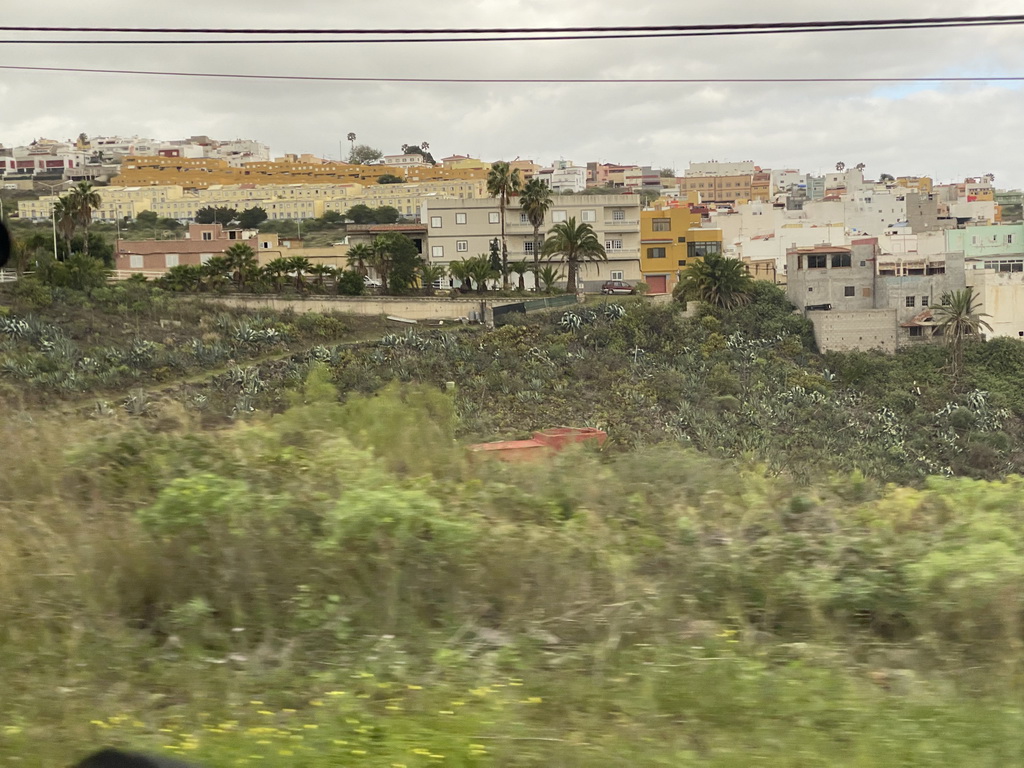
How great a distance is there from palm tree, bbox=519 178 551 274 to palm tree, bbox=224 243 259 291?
56.2ft

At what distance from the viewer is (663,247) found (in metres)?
68.4

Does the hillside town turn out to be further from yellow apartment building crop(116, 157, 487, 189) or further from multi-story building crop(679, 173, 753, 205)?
multi-story building crop(679, 173, 753, 205)

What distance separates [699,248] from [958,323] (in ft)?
74.5

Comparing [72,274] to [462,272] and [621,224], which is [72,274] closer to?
[462,272]

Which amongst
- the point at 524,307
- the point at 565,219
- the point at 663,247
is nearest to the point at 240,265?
the point at 524,307

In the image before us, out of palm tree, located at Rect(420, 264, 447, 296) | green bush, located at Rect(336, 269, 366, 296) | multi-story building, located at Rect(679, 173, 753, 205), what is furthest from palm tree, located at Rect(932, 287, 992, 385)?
multi-story building, located at Rect(679, 173, 753, 205)

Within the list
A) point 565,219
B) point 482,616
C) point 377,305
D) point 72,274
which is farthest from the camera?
point 565,219

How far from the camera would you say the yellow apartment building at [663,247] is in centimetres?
6819

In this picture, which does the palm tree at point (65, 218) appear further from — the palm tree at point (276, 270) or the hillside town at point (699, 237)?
the palm tree at point (276, 270)

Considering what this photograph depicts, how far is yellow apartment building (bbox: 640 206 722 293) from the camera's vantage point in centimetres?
6819

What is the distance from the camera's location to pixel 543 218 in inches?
2579

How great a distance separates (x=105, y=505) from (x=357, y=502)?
1.44 meters

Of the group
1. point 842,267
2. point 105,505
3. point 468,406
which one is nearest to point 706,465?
point 105,505

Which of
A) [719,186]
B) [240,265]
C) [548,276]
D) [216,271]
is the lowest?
[548,276]
